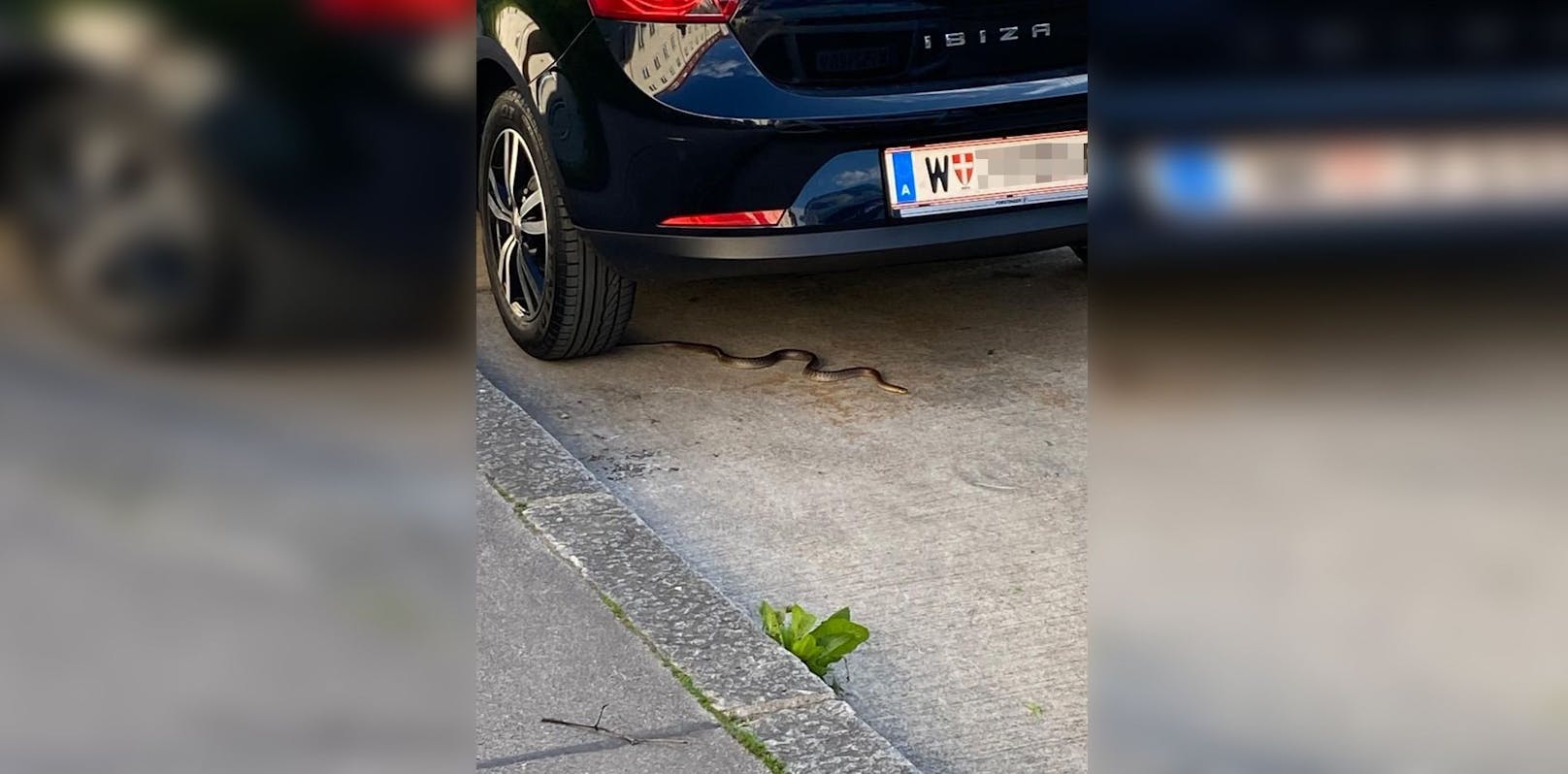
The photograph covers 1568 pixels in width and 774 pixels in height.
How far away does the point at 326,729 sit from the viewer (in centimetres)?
68

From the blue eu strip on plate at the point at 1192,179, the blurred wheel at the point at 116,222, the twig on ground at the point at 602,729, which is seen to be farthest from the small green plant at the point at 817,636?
the blurred wheel at the point at 116,222

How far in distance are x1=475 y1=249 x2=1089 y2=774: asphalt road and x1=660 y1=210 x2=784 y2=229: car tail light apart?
52 cm

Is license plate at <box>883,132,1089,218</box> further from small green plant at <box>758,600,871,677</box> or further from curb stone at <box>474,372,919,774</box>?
small green plant at <box>758,600,871,677</box>

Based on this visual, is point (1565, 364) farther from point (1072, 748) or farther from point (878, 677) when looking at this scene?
point (878, 677)

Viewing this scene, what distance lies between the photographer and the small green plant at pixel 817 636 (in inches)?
115

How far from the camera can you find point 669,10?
12.7ft

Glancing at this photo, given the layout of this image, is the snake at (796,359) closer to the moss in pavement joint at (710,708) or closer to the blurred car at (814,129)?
→ the blurred car at (814,129)

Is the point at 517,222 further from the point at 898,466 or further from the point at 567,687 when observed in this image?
the point at 567,687

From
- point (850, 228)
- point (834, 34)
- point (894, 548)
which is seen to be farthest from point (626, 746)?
point (834, 34)

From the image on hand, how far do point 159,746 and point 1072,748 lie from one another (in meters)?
2.29

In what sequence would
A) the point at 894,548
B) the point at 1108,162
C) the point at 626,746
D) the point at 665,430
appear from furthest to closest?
the point at 665,430, the point at 894,548, the point at 626,746, the point at 1108,162

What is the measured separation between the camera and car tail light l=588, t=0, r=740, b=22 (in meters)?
3.85

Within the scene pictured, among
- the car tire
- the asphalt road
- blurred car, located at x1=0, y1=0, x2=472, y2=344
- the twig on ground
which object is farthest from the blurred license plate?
the car tire

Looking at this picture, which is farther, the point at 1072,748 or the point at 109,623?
the point at 1072,748
